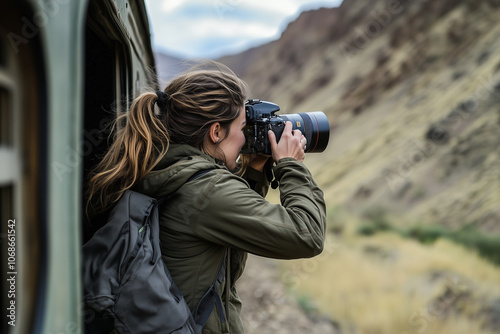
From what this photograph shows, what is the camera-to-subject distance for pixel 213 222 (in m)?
1.36

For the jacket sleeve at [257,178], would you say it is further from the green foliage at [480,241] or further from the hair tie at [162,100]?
the green foliage at [480,241]

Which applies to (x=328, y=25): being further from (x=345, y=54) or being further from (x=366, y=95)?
(x=366, y=95)

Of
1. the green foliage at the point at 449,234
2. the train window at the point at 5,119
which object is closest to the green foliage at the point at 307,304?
the green foliage at the point at 449,234

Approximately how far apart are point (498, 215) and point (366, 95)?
13.1 meters

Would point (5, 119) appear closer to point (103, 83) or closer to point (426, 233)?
point (103, 83)

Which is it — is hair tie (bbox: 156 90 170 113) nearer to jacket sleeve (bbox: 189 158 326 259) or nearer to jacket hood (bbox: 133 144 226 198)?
jacket hood (bbox: 133 144 226 198)

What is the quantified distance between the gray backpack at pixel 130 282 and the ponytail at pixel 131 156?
0.34ft

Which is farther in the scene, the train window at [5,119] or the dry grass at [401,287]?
the dry grass at [401,287]

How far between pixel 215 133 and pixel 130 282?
57 centimetres

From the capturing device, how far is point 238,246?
1.37 m

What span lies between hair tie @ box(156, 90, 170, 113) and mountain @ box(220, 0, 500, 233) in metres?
7.16

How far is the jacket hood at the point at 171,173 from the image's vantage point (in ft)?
4.57

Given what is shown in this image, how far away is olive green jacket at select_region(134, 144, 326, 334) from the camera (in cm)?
135

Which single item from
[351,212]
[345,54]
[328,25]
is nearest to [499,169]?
[351,212]
